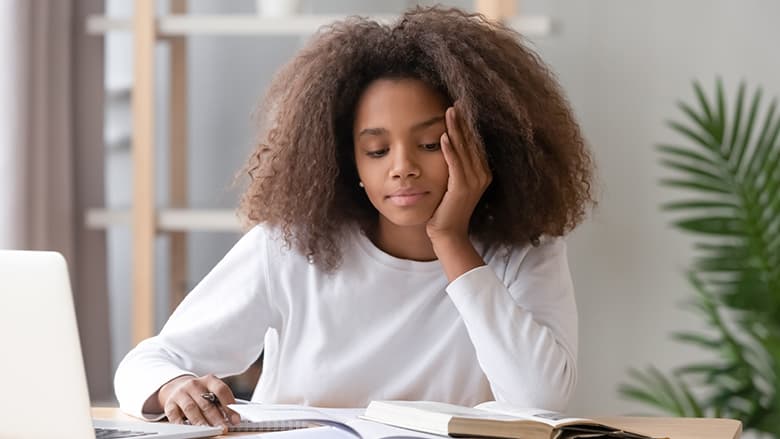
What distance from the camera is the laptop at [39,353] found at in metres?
0.97

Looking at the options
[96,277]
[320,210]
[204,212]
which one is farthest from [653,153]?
[320,210]

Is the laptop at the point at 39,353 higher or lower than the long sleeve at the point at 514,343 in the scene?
higher

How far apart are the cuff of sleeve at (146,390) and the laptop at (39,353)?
363 millimetres

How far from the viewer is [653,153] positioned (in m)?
3.27

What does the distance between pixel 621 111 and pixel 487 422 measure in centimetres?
227

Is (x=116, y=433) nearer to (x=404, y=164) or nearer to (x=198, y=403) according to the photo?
(x=198, y=403)

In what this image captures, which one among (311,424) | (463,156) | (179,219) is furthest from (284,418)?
(179,219)

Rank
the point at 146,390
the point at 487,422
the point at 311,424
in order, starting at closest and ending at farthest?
the point at 487,422 < the point at 311,424 < the point at 146,390

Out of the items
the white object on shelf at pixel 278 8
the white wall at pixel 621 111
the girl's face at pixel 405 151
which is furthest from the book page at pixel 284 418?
the white wall at pixel 621 111

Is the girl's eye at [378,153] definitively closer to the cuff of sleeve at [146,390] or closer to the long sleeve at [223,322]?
the long sleeve at [223,322]

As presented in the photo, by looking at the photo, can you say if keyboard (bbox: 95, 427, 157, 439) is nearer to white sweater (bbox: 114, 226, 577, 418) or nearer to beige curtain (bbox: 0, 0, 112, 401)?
white sweater (bbox: 114, 226, 577, 418)

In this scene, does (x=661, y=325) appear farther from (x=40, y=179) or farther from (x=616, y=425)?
(x=616, y=425)

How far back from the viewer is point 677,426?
1.34 metres

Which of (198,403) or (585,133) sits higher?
(585,133)
